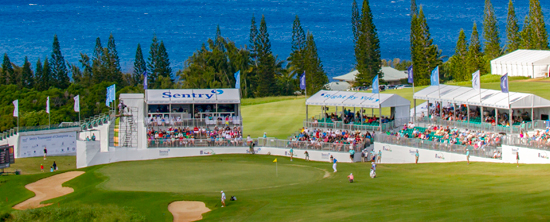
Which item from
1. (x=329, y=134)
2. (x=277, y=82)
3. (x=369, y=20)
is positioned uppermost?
(x=369, y=20)

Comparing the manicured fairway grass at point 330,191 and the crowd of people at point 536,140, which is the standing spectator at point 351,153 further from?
the crowd of people at point 536,140

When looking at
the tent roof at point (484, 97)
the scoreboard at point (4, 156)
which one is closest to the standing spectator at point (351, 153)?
the tent roof at point (484, 97)

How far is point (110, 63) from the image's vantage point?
117875 mm

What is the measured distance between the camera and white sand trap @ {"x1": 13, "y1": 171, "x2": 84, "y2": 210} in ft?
102

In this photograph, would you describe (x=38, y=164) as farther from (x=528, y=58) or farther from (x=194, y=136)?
(x=528, y=58)

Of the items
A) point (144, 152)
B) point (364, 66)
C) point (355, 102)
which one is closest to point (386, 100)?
point (355, 102)

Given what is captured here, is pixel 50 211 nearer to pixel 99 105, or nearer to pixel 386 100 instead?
pixel 386 100

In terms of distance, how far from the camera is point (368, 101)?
45281mm

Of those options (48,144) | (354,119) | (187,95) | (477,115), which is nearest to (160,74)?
(48,144)

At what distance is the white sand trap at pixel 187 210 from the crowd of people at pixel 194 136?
17.3 metres

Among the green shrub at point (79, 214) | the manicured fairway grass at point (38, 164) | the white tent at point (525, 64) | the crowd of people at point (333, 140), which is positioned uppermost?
the white tent at point (525, 64)

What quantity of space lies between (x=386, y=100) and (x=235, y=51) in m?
77.9

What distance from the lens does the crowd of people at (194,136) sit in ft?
148

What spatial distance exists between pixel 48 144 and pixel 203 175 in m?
32.5
